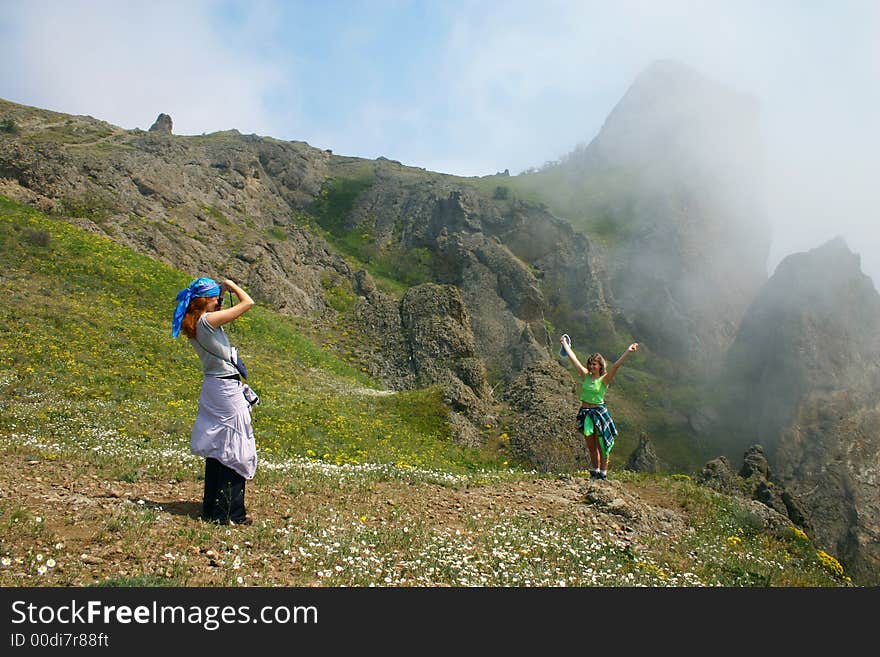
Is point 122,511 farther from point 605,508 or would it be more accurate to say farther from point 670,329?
point 670,329

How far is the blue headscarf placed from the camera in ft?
26.2

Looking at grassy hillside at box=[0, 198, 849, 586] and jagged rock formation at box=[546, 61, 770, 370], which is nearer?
grassy hillside at box=[0, 198, 849, 586]

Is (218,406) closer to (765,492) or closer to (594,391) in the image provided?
(594,391)

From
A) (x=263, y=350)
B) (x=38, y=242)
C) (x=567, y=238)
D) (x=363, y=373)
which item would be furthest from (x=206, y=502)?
(x=567, y=238)

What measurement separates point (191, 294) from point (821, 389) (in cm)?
9121

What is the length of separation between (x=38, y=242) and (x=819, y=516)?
72700 millimetres

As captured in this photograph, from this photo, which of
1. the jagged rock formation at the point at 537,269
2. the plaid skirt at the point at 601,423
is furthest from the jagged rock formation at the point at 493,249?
the plaid skirt at the point at 601,423

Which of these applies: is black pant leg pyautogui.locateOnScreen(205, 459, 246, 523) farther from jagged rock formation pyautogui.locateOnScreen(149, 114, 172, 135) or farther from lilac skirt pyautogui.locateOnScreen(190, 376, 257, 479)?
jagged rock formation pyautogui.locateOnScreen(149, 114, 172, 135)

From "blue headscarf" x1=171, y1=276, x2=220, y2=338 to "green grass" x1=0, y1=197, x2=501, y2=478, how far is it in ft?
13.0

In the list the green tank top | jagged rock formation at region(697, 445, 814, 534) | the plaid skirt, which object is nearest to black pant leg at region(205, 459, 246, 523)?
the plaid skirt

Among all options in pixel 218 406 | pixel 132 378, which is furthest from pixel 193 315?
pixel 132 378

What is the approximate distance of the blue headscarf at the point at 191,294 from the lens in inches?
314

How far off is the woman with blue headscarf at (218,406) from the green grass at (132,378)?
3027mm

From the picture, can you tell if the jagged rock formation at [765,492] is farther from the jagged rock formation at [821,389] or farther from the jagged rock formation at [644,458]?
the jagged rock formation at [821,389]
